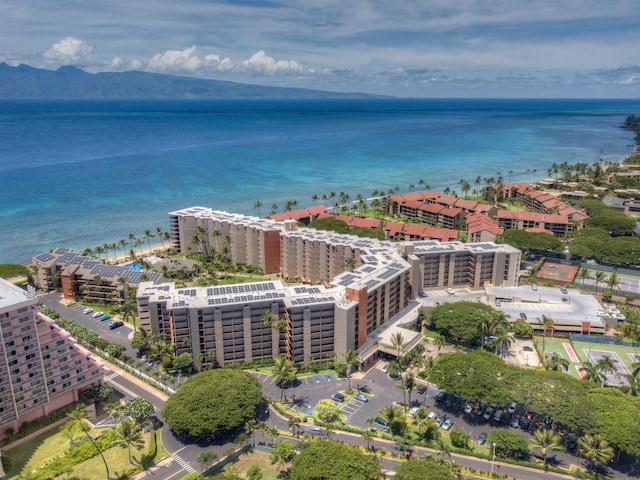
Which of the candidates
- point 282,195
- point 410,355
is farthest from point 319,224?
point 410,355

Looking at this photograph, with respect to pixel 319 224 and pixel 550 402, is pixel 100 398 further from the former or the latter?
pixel 319 224

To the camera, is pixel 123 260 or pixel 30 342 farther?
pixel 123 260

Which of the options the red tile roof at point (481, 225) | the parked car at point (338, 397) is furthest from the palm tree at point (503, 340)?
the red tile roof at point (481, 225)

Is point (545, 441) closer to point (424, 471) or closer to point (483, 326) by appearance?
point (424, 471)

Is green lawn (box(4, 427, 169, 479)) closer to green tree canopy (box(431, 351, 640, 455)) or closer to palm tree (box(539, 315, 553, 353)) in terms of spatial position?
green tree canopy (box(431, 351, 640, 455))

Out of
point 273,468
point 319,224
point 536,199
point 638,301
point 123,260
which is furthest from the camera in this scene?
point 536,199

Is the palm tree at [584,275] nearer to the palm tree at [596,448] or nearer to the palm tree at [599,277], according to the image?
the palm tree at [599,277]

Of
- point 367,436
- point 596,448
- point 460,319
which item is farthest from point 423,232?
point 596,448

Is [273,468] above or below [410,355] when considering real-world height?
below
